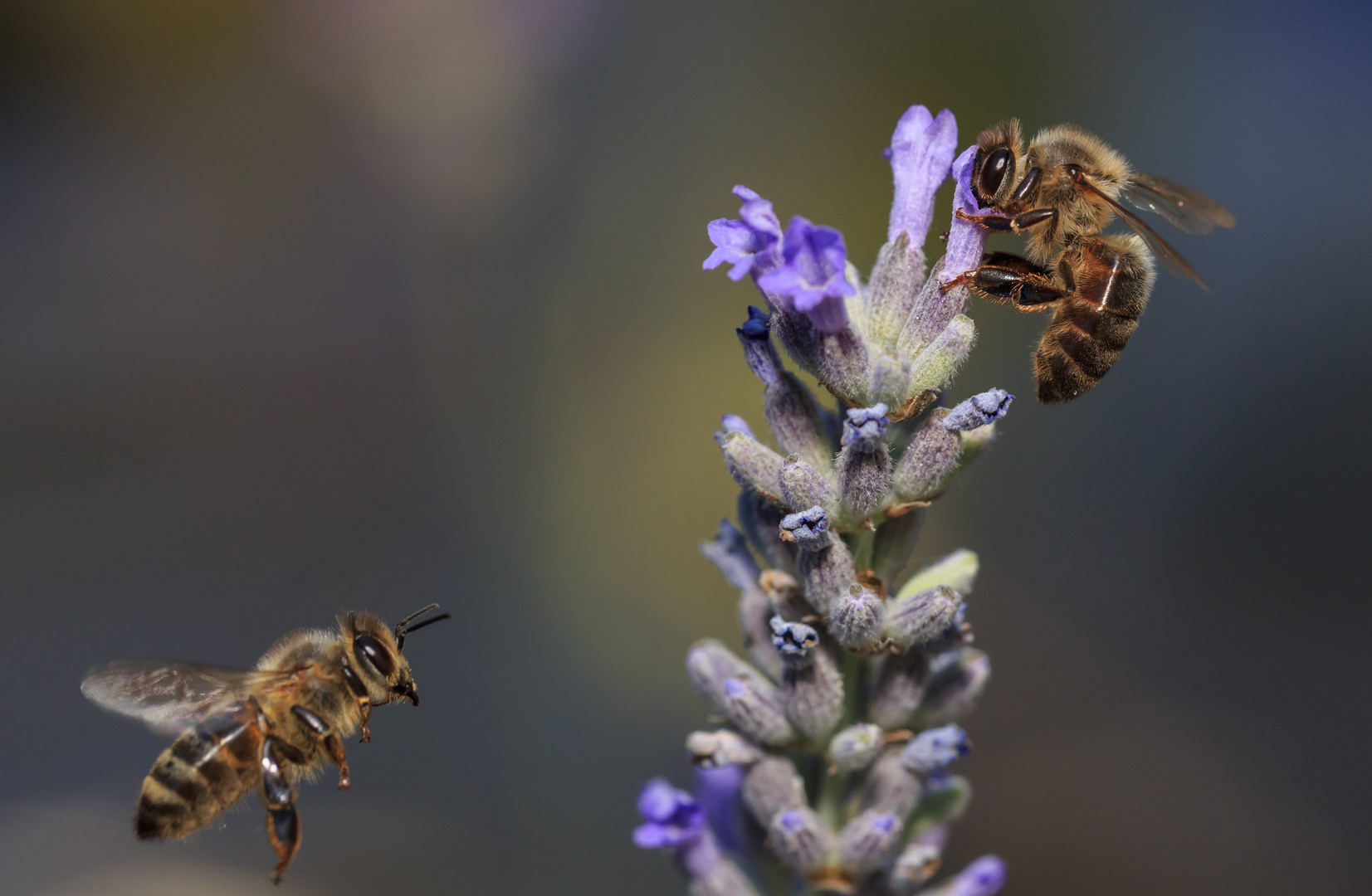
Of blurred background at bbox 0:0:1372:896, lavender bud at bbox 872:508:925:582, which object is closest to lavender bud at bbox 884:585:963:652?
lavender bud at bbox 872:508:925:582

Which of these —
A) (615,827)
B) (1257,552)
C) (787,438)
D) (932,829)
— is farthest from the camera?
(1257,552)

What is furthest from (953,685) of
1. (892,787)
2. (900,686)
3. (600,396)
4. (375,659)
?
(600,396)

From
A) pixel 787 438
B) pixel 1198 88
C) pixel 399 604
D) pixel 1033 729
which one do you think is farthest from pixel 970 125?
pixel 787 438

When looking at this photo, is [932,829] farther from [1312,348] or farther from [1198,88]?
[1198,88]

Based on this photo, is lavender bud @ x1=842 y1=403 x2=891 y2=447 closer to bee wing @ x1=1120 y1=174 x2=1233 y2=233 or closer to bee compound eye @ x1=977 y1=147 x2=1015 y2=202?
bee compound eye @ x1=977 y1=147 x2=1015 y2=202

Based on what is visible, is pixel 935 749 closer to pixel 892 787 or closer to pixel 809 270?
pixel 892 787


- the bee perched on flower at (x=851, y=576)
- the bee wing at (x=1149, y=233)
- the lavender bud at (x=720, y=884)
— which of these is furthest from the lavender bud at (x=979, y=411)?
the lavender bud at (x=720, y=884)
